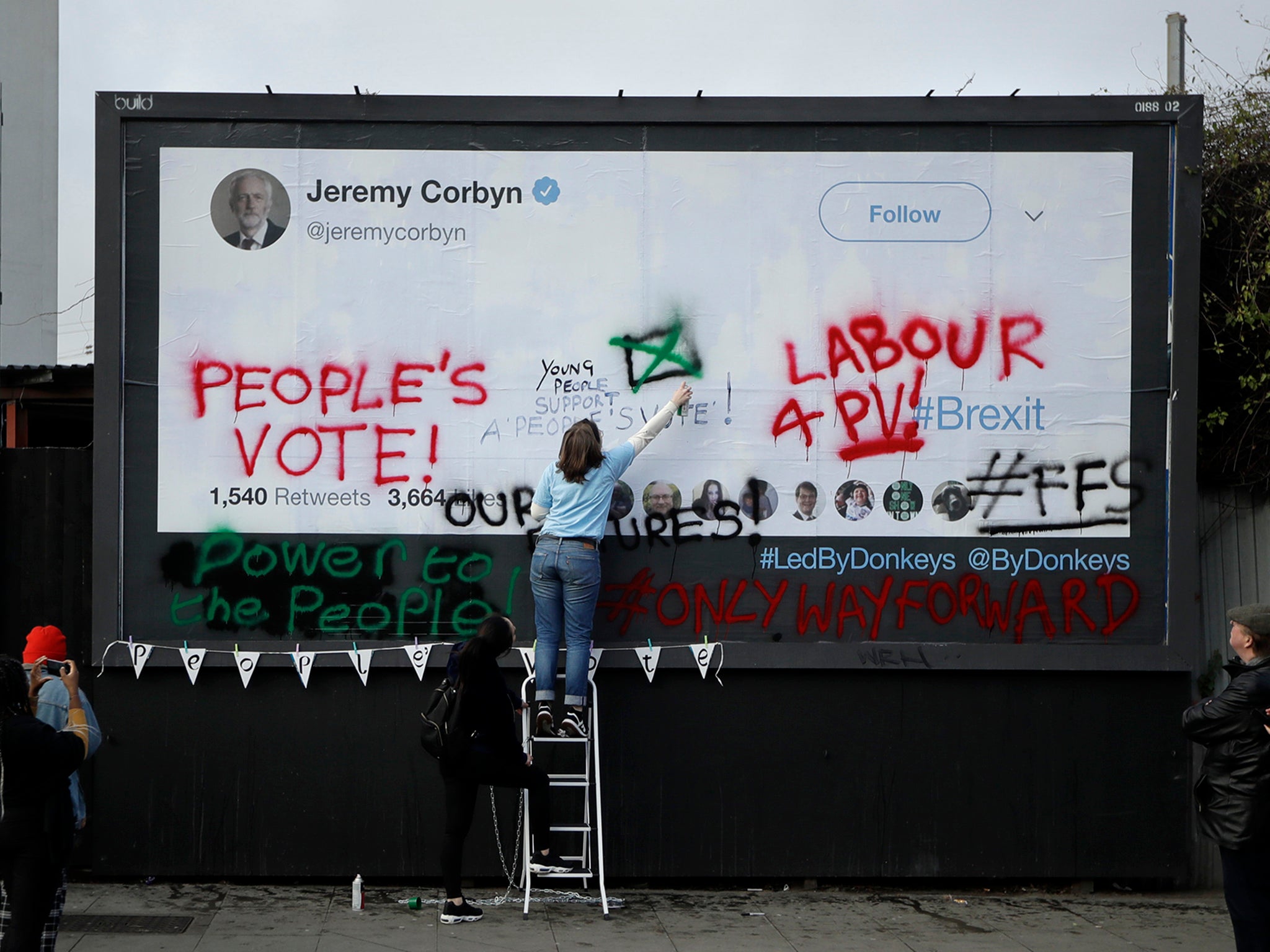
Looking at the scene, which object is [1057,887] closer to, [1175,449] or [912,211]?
[1175,449]

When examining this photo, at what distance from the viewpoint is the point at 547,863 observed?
6316 mm

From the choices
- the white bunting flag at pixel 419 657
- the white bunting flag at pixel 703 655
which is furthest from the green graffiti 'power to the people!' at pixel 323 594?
the white bunting flag at pixel 703 655

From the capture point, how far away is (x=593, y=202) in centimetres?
720

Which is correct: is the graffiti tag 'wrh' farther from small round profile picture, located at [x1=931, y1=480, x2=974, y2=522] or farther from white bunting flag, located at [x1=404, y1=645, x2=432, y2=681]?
white bunting flag, located at [x1=404, y1=645, x2=432, y2=681]

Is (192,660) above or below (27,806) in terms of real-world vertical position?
above

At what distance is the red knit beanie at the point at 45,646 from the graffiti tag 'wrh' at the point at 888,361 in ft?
13.7

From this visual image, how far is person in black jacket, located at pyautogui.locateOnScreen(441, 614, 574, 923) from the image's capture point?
6051mm

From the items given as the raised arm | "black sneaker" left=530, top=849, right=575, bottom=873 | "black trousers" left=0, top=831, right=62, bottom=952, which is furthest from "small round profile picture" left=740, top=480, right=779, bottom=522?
"black trousers" left=0, top=831, right=62, bottom=952

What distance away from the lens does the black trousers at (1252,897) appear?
15.9 ft

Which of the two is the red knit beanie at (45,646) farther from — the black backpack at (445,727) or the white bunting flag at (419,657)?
the white bunting flag at (419,657)

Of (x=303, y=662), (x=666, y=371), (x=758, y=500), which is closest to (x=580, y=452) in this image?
(x=666, y=371)

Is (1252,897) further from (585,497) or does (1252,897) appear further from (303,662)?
(303,662)

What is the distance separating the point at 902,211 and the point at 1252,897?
4.34 meters

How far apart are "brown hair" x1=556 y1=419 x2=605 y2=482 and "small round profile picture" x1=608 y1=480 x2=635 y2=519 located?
47cm
